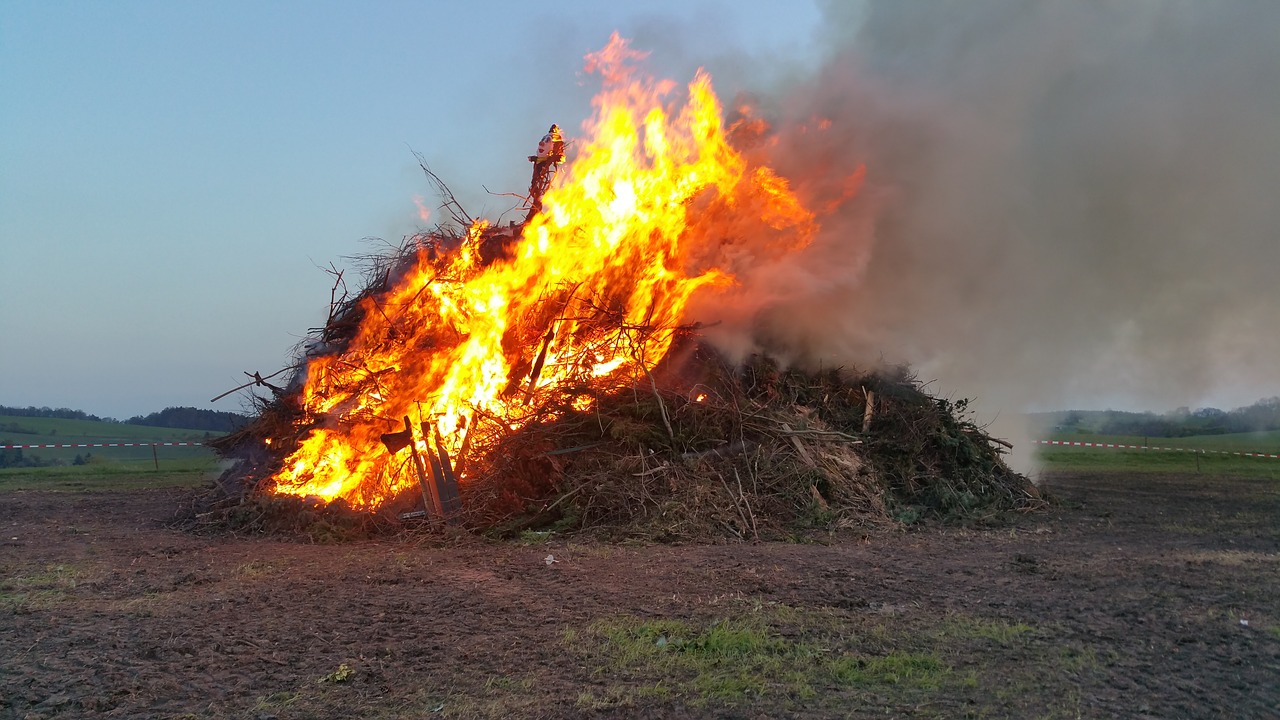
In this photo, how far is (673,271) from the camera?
13.9m

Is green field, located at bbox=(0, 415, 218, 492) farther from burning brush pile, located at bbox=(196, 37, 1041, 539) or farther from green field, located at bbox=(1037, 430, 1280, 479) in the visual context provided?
green field, located at bbox=(1037, 430, 1280, 479)

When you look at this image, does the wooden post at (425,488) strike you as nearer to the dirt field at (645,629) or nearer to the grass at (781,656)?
the dirt field at (645,629)

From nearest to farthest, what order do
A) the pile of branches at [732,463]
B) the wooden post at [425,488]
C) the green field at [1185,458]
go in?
the pile of branches at [732,463] → the wooden post at [425,488] → the green field at [1185,458]

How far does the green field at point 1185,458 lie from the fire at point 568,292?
16.5 metres

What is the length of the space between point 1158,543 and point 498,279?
10.4m

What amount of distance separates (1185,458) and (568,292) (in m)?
25.4

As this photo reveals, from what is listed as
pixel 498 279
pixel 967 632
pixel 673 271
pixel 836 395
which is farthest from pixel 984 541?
pixel 498 279

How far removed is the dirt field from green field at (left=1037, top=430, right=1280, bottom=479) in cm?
1525

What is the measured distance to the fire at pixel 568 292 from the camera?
13375mm

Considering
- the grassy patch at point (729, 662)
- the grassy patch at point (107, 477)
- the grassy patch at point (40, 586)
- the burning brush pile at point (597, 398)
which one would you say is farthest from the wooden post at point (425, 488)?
the grassy patch at point (107, 477)

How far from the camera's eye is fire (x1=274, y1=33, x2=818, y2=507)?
43.9 feet

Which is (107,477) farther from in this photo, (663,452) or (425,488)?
(663,452)

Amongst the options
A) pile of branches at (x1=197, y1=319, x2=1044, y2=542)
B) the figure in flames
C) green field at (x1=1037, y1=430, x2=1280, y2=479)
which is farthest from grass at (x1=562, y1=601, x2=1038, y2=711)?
green field at (x1=1037, y1=430, x2=1280, y2=479)

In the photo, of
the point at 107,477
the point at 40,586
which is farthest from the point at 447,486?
the point at 107,477
